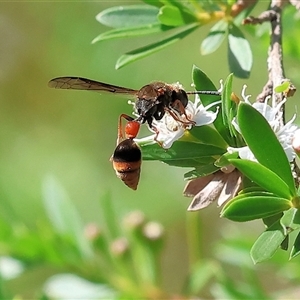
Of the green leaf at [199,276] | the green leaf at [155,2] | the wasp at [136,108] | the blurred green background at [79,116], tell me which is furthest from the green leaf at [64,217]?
the blurred green background at [79,116]

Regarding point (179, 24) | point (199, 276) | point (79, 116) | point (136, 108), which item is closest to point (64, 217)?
point (199, 276)

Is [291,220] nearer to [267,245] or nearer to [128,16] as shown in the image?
[267,245]

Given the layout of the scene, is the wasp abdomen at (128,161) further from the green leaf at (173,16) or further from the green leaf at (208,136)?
the green leaf at (173,16)

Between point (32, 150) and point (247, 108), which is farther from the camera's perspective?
point (32, 150)

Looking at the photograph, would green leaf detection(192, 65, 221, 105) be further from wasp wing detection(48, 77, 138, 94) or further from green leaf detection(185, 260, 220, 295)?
green leaf detection(185, 260, 220, 295)

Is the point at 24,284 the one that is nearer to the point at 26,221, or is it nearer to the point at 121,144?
the point at 26,221

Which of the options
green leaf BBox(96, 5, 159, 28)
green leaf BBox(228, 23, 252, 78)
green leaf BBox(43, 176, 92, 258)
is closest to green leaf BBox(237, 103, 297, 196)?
green leaf BBox(228, 23, 252, 78)

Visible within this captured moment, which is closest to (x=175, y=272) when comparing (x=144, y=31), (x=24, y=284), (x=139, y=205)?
(x=139, y=205)
